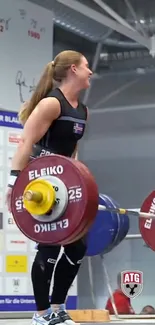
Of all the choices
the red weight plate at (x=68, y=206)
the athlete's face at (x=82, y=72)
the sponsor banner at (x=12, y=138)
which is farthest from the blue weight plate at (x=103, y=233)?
the red weight plate at (x=68, y=206)

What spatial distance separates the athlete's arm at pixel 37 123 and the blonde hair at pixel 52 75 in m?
0.13

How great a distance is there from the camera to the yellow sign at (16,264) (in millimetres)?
4539

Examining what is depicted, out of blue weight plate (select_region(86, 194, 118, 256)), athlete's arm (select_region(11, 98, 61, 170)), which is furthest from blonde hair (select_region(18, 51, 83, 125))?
blue weight plate (select_region(86, 194, 118, 256))

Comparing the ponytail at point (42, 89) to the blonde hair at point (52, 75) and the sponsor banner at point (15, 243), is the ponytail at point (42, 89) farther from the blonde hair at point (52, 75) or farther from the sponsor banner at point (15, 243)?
the sponsor banner at point (15, 243)

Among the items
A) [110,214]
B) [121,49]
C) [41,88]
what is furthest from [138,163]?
[41,88]

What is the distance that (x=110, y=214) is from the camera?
4.11 meters

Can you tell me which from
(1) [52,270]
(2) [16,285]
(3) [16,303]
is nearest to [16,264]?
(2) [16,285]

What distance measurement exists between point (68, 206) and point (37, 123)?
357 mm

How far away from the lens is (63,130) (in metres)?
2.66

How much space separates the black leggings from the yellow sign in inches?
75.7

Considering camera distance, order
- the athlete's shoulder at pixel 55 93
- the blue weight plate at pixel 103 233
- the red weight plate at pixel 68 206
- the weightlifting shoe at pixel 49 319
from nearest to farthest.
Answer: the red weight plate at pixel 68 206
the weightlifting shoe at pixel 49 319
the athlete's shoulder at pixel 55 93
the blue weight plate at pixel 103 233

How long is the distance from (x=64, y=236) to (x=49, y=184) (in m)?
0.18

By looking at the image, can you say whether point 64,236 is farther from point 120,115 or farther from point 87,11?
point 120,115

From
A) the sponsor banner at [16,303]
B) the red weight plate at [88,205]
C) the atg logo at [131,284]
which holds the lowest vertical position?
the sponsor banner at [16,303]
